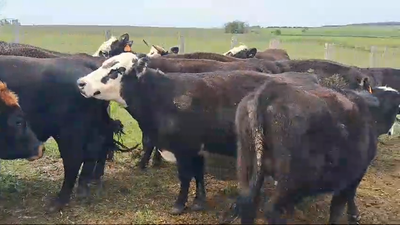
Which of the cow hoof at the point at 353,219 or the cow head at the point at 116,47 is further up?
the cow head at the point at 116,47

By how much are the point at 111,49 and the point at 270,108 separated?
710 cm

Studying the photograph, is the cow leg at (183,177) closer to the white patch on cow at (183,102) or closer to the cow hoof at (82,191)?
the white patch on cow at (183,102)

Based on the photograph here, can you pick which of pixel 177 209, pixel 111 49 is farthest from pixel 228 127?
pixel 111 49

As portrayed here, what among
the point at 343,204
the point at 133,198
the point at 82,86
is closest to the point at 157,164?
the point at 133,198

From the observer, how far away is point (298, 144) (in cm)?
418

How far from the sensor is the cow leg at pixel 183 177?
5578mm

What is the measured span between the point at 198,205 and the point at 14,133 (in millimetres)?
2122

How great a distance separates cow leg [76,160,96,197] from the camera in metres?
6.17

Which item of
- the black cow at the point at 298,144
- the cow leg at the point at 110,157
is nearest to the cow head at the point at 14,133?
the cow leg at the point at 110,157

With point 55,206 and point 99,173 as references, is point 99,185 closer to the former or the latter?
point 99,173

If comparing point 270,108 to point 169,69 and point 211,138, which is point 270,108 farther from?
point 169,69

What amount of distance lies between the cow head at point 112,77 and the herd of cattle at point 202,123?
0.01 metres

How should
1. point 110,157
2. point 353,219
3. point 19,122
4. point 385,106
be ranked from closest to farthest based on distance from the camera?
point 353,219, point 19,122, point 385,106, point 110,157

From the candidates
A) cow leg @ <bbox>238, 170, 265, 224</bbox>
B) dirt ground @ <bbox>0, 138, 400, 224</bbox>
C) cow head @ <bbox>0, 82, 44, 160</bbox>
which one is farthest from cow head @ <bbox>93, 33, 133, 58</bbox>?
cow leg @ <bbox>238, 170, 265, 224</bbox>
